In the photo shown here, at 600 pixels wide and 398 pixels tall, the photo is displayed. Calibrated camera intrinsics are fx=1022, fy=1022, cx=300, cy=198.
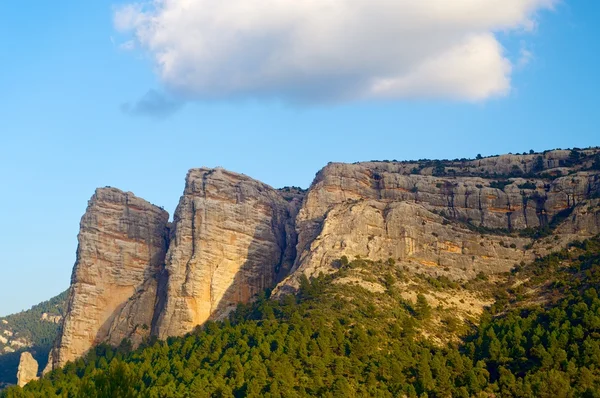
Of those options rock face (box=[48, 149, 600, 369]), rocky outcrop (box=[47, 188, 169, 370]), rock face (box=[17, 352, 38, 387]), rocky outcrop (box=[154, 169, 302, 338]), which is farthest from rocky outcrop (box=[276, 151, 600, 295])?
rock face (box=[17, 352, 38, 387])

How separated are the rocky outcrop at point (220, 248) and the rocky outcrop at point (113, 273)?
406 cm

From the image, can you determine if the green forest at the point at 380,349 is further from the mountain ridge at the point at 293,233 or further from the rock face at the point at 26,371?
the rock face at the point at 26,371

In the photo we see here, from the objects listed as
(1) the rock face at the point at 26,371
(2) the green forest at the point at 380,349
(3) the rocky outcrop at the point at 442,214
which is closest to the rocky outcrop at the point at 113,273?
(1) the rock face at the point at 26,371

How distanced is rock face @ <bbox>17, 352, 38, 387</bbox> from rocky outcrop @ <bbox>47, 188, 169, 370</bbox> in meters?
2.43

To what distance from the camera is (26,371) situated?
141m

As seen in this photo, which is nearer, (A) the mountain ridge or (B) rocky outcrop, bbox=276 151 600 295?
(B) rocky outcrop, bbox=276 151 600 295

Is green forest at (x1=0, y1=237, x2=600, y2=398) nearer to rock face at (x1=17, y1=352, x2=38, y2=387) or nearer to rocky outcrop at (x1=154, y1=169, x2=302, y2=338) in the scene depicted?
rocky outcrop at (x1=154, y1=169, x2=302, y2=338)

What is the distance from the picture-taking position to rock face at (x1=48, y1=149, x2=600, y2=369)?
137 m

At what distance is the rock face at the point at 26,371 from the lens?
5448 inches

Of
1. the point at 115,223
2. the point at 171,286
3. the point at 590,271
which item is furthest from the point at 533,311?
the point at 115,223

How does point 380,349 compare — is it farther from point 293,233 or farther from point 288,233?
point 288,233

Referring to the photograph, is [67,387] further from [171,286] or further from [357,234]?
[357,234]

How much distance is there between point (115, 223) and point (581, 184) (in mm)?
→ 67414

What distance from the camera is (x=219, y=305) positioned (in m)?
143
